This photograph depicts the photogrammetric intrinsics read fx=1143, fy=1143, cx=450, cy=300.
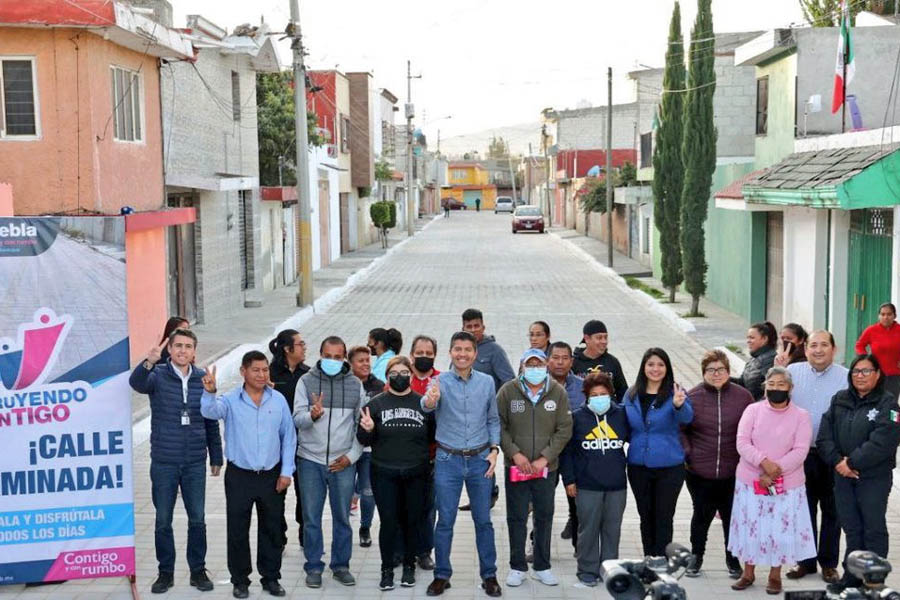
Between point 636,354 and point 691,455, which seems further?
point 636,354

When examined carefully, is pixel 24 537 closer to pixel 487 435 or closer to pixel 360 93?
pixel 487 435

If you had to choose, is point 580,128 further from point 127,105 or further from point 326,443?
point 326,443

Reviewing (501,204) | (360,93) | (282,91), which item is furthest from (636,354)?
(501,204)

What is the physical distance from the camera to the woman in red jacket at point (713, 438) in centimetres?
755

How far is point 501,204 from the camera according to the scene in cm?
9738

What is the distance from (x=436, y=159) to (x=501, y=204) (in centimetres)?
1679

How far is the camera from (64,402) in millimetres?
7164

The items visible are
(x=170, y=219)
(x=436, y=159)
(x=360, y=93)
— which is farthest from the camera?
(x=436, y=159)

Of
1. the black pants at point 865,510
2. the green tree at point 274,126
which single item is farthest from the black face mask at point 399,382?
the green tree at point 274,126

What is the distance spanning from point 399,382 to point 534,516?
52.3 inches

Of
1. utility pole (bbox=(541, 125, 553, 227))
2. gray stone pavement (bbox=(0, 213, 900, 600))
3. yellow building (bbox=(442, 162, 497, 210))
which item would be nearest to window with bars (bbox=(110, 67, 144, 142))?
gray stone pavement (bbox=(0, 213, 900, 600))

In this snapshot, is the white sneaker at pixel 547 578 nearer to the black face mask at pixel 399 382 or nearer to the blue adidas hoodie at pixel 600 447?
the blue adidas hoodie at pixel 600 447

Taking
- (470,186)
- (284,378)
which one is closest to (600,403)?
(284,378)

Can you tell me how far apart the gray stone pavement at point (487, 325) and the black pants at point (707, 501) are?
31 cm
